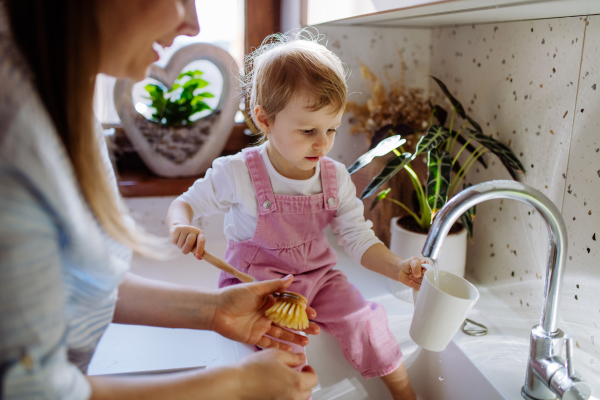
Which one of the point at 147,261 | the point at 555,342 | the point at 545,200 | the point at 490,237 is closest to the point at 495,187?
the point at 545,200

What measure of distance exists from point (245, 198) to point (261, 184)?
0.15 feet

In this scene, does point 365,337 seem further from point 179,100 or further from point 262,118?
point 179,100

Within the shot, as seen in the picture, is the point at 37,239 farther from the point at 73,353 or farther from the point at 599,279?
the point at 599,279

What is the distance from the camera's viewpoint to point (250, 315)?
2.63ft

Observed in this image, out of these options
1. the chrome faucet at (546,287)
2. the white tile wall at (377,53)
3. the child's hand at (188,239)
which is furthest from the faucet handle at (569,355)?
the white tile wall at (377,53)

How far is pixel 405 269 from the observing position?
937mm

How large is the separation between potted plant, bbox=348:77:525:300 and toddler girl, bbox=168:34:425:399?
0.10 m

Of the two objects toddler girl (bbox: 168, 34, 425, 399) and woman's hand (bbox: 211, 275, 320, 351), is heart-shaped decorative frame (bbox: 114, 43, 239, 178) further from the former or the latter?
woman's hand (bbox: 211, 275, 320, 351)

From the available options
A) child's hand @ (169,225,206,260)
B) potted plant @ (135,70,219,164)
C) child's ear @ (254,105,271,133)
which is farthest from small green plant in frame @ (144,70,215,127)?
child's hand @ (169,225,206,260)

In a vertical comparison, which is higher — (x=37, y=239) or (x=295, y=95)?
(x=295, y=95)

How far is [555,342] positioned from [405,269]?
28 cm

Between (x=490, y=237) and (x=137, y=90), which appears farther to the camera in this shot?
(x=137, y=90)

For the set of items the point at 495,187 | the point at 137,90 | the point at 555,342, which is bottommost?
the point at 555,342

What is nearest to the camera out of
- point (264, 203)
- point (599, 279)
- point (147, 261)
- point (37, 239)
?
point (37, 239)
